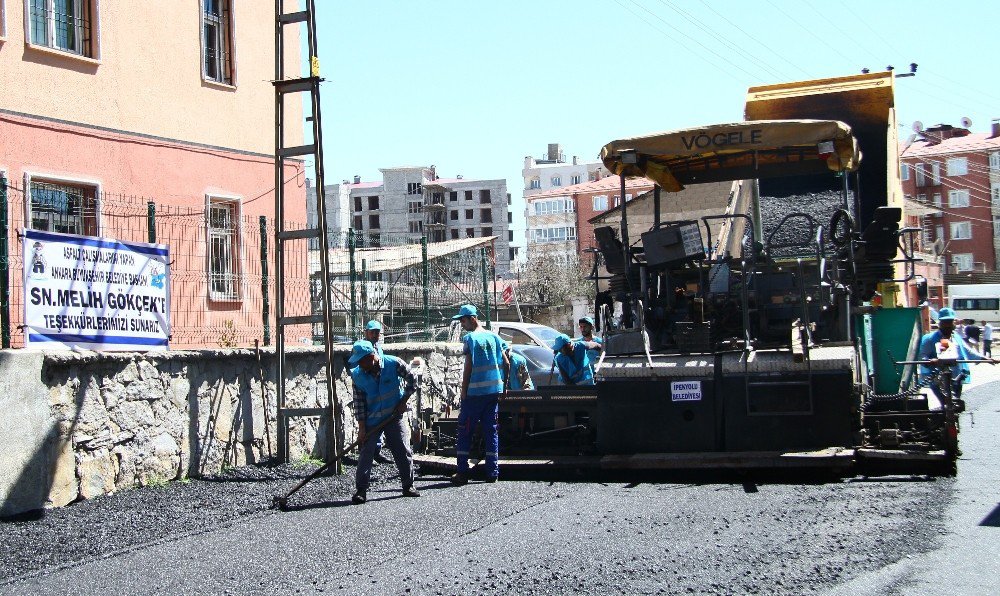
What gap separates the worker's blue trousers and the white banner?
9.21 ft

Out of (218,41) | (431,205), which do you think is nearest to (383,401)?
(218,41)

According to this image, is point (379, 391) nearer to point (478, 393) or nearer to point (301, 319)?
point (478, 393)

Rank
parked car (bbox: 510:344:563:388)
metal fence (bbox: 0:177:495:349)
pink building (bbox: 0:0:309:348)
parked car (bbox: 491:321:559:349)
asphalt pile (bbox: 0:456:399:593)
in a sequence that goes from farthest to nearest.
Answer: parked car (bbox: 491:321:559:349), parked car (bbox: 510:344:563:388), pink building (bbox: 0:0:309:348), metal fence (bbox: 0:177:495:349), asphalt pile (bbox: 0:456:399:593)

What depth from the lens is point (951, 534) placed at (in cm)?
691

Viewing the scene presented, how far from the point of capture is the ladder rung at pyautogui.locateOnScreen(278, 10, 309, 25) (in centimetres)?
1148

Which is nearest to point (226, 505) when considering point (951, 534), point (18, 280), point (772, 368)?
point (18, 280)

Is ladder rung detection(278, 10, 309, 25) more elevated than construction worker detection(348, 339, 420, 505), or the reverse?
ladder rung detection(278, 10, 309, 25)

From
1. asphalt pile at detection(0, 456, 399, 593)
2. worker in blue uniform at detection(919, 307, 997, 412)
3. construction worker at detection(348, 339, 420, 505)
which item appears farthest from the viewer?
worker in blue uniform at detection(919, 307, 997, 412)

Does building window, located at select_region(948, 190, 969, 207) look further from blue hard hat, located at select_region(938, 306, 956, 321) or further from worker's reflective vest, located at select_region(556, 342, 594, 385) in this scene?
worker's reflective vest, located at select_region(556, 342, 594, 385)

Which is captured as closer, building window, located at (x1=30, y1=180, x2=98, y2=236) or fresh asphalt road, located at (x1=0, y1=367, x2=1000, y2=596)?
fresh asphalt road, located at (x1=0, y1=367, x2=1000, y2=596)

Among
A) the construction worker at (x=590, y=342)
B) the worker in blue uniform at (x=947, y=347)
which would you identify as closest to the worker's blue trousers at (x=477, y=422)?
the construction worker at (x=590, y=342)

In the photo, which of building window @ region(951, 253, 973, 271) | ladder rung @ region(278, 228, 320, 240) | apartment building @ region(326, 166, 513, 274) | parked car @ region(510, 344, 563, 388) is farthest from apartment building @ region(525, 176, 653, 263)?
ladder rung @ region(278, 228, 320, 240)

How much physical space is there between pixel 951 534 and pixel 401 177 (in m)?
118

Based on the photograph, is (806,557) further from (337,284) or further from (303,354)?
(337,284)
